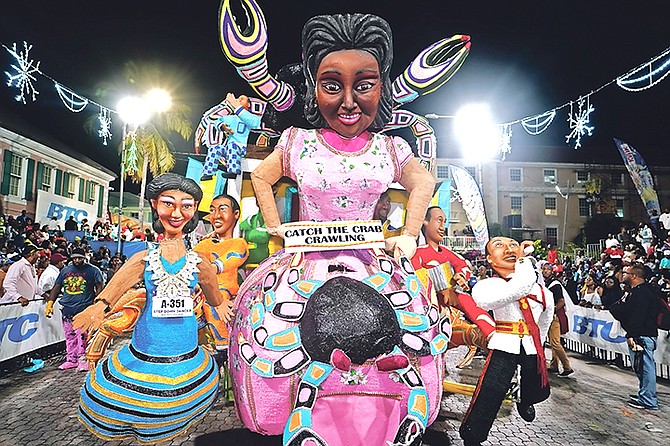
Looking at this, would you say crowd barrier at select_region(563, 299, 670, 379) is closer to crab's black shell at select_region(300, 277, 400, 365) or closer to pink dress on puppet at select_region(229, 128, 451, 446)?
pink dress on puppet at select_region(229, 128, 451, 446)

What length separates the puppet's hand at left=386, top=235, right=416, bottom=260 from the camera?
262 centimetres

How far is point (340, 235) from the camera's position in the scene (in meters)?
2.47

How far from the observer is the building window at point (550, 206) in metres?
38.0

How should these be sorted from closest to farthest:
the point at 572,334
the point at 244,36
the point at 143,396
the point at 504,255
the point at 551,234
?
the point at 143,396 < the point at 244,36 < the point at 504,255 < the point at 572,334 < the point at 551,234

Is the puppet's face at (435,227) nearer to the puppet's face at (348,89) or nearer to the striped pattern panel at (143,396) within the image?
the puppet's face at (348,89)

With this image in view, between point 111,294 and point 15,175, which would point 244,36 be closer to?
point 111,294

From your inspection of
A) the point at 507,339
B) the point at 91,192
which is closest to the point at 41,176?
the point at 91,192

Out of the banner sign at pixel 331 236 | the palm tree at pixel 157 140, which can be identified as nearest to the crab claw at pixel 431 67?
the banner sign at pixel 331 236

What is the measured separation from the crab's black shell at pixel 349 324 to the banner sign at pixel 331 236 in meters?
0.29

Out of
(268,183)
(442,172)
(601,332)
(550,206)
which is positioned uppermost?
(442,172)

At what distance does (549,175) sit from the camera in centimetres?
3781

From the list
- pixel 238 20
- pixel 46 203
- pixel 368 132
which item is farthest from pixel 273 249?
pixel 46 203

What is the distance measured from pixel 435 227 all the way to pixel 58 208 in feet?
71.3

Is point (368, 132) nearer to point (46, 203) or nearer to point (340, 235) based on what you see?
point (340, 235)
